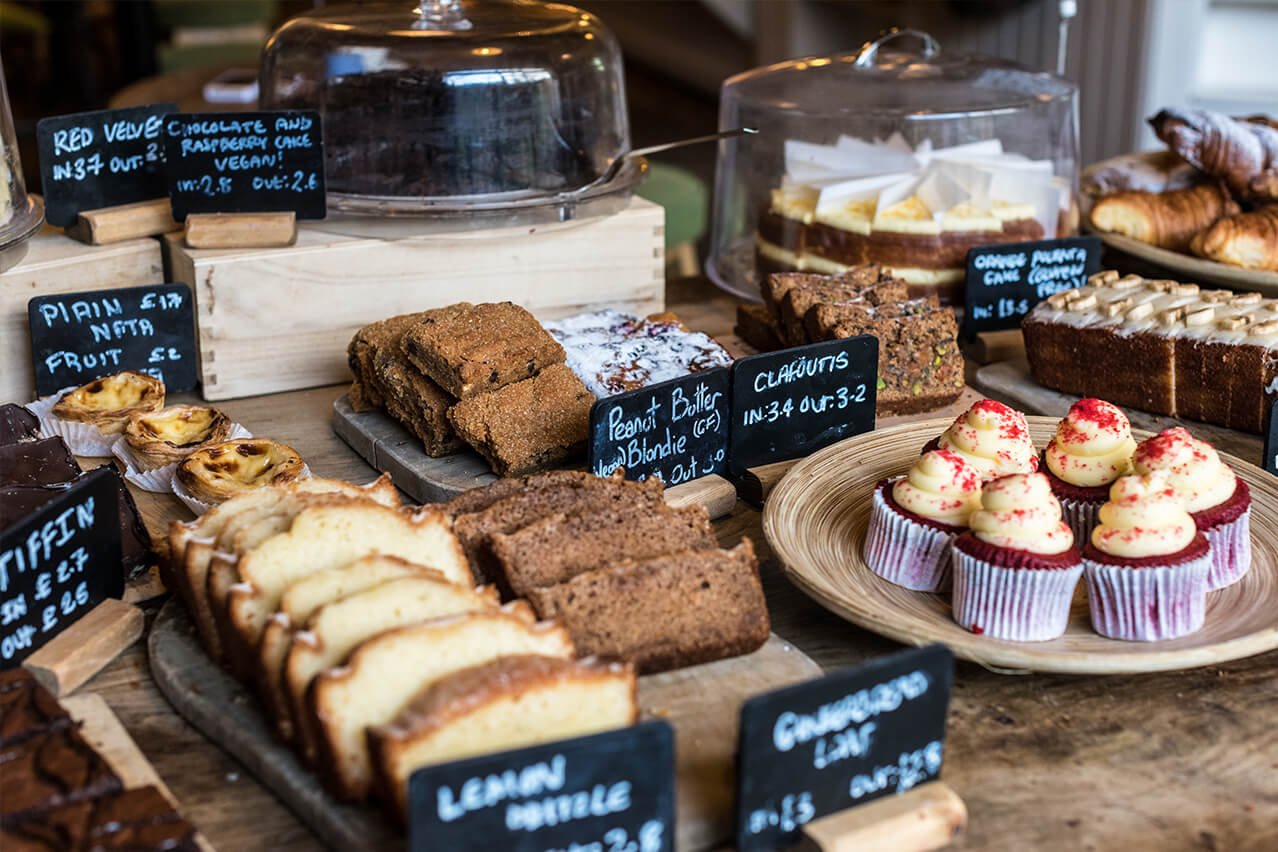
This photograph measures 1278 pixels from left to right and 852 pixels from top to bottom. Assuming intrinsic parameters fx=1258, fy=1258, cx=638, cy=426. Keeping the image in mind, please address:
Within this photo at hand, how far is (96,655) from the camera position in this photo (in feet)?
4.72

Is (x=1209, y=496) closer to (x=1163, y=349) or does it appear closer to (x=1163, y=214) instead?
(x=1163, y=349)

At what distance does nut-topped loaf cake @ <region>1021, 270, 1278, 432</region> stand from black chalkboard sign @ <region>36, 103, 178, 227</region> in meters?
1.61

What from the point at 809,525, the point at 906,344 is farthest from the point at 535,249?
the point at 809,525

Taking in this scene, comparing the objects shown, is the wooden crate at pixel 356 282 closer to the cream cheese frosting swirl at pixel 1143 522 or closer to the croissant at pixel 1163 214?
the croissant at pixel 1163 214

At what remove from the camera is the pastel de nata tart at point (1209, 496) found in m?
1.53

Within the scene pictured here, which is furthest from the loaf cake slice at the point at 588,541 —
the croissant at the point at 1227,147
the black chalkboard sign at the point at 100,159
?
the croissant at the point at 1227,147

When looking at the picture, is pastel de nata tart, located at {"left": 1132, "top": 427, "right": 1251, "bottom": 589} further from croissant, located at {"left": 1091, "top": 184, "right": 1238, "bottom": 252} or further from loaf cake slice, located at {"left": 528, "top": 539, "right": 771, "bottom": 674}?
croissant, located at {"left": 1091, "top": 184, "right": 1238, "bottom": 252}

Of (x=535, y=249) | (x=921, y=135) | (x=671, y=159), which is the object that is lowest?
(x=671, y=159)

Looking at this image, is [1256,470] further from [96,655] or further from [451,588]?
Result: [96,655]

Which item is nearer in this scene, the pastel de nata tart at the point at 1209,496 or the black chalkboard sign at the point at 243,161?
the pastel de nata tart at the point at 1209,496

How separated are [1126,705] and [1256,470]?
532mm

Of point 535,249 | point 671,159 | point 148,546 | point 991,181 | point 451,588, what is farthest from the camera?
point 671,159

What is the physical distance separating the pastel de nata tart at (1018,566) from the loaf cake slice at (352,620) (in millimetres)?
532

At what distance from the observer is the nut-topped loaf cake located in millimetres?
2064
